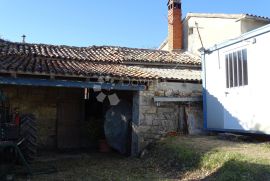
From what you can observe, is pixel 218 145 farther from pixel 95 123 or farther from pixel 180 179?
pixel 95 123

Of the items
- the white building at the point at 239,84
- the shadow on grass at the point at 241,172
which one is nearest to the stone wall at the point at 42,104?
the white building at the point at 239,84

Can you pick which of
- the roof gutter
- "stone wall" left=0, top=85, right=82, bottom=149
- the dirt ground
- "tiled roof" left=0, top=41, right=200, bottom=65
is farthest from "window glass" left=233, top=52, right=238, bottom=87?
"stone wall" left=0, top=85, right=82, bottom=149

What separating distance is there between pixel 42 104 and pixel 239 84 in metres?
7.74

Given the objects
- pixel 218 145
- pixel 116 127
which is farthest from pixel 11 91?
pixel 218 145

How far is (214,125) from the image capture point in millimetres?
13172

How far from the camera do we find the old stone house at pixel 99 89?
1198 cm

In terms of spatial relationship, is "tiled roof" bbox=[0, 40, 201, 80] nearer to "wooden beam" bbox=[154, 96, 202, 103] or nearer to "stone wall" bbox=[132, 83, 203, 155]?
"stone wall" bbox=[132, 83, 203, 155]

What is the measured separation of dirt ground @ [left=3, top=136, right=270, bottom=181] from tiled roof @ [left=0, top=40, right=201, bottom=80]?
2651mm

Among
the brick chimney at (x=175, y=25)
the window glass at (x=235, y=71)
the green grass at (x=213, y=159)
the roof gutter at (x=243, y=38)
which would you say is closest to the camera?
the green grass at (x=213, y=159)

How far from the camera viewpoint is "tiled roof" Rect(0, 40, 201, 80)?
39.5 ft

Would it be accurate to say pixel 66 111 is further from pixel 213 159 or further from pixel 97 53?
pixel 213 159

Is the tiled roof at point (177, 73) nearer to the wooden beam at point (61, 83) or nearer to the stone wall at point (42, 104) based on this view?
the wooden beam at point (61, 83)

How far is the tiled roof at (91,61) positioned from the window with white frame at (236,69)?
2.00 m

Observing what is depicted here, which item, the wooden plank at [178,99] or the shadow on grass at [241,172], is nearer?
the shadow on grass at [241,172]
